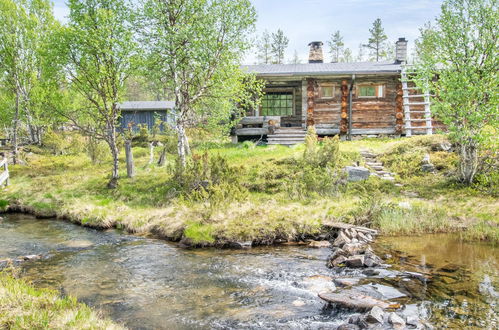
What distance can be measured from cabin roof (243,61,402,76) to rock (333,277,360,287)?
1433 cm

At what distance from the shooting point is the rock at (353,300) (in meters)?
6.09

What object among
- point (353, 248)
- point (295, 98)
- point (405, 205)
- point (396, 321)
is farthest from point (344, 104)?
point (396, 321)

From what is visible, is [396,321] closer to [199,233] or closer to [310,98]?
[199,233]

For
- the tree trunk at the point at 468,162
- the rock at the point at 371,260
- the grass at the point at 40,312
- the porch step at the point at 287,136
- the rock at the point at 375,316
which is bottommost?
the rock at the point at 371,260

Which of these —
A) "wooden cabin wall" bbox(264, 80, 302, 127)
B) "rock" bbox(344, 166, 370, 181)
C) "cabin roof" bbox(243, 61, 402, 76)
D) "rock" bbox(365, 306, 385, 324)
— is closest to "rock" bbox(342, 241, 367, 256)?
"rock" bbox(365, 306, 385, 324)

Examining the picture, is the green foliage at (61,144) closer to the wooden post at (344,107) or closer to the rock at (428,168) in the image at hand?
the wooden post at (344,107)

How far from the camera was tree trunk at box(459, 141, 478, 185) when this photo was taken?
12.9 metres

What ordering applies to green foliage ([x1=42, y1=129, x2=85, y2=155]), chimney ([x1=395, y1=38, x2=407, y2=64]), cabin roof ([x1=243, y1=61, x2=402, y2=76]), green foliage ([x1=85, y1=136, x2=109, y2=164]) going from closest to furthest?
cabin roof ([x1=243, y1=61, x2=402, y2=76]) → green foliage ([x1=85, y1=136, x2=109, y2=164]) → chimney ([x1=395, y1=38, x2=407, y2=64]) → green foliage ([x1=42, y1=129, x2=85, y2=155])

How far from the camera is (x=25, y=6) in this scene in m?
23.5

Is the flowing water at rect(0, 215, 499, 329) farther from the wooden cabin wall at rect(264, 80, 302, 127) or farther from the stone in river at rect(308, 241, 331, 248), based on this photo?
the wooden cabin wall at rect(264, 80, 302, 127)

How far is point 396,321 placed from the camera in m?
5.50

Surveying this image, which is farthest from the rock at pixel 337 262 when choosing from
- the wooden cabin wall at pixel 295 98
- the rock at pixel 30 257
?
the wooden cabin wall at pixel 295 98

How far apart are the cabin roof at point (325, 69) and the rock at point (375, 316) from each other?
1576 cm

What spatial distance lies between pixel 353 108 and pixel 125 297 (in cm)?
1787
